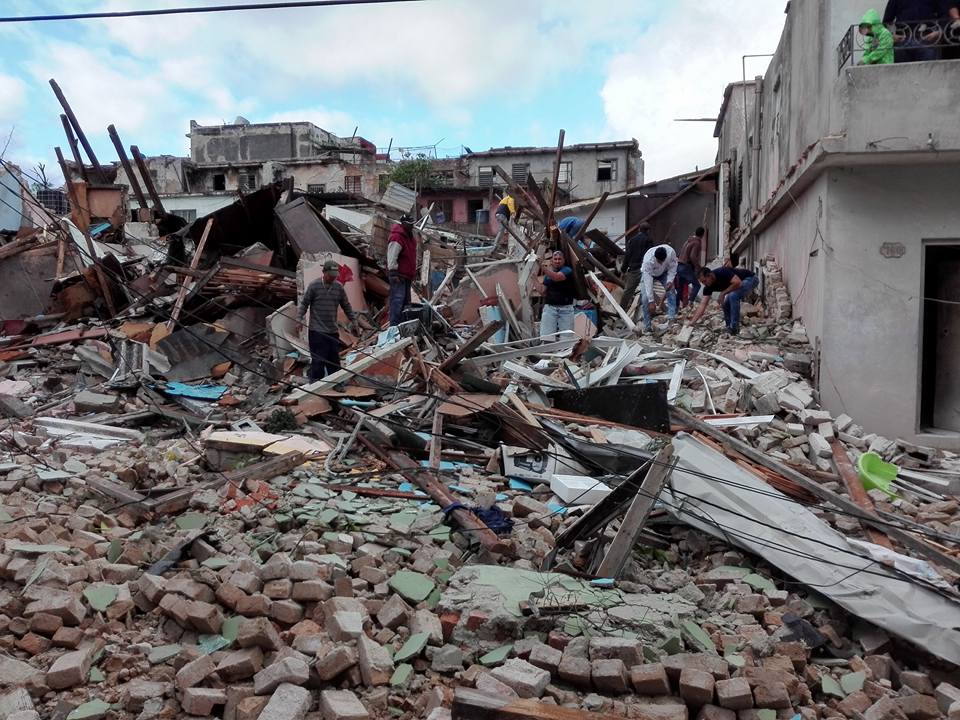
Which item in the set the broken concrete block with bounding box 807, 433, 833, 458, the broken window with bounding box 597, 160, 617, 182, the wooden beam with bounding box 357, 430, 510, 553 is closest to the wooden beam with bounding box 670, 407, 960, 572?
the broken concrete block with bounding box 807, 433, 833, 458

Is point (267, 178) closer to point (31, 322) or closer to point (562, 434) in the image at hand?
point (31, 322)

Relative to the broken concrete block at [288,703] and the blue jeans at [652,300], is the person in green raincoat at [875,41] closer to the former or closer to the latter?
the blue jeans at [652,300]

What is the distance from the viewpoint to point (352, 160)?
3975cm

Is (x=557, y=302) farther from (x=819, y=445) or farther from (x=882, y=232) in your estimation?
(x=819, y=445)

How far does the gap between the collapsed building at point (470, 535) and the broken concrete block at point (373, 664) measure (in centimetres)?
2

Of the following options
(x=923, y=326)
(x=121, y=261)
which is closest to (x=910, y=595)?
(x=923, y=326)

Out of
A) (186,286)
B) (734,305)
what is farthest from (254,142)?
(734,305)

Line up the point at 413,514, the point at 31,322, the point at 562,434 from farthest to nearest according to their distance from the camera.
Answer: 1. the point at 31,322
2. the point at 562,434
3. the point at 413,514

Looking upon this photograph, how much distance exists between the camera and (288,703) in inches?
143

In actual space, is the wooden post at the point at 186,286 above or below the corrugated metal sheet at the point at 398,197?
below

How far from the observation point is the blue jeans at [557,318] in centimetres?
1120

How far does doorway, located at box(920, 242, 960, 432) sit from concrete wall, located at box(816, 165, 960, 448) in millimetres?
361

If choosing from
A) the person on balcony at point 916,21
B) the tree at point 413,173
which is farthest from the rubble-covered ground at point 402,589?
the tree at point 413,173

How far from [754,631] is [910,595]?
1109 millimetres
